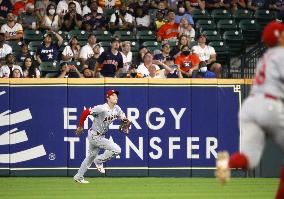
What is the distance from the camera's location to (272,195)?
16.1 metres

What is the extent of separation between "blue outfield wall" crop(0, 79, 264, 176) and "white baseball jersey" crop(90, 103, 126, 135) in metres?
1.52

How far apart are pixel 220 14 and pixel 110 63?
17.1 ft

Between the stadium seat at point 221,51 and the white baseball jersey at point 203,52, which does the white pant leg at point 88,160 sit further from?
the stadium seat at point 221,51

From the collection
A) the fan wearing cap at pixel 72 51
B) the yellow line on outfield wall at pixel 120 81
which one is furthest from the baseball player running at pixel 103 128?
the fan wearing cap at pixel 72 51

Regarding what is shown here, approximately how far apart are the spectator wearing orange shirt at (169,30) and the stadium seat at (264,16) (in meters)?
2.98

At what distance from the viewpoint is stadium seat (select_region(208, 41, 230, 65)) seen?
76.8 feet

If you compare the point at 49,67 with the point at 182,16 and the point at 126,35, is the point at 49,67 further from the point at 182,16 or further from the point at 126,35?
the point at 182,16

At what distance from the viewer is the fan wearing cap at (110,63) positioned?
21.0 metres

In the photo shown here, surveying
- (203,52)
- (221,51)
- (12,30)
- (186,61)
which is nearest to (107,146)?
(186,61)

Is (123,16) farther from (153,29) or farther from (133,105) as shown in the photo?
(133,105)

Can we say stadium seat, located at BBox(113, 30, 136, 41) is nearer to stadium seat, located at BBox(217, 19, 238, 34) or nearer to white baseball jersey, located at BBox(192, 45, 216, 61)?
white baseball jersey, located at BBox(192, 45, 216, 61)

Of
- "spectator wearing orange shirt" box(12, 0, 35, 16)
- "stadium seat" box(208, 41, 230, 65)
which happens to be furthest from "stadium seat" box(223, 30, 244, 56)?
"spectator wearing orange shirt" box(12, 0, 35, 16)

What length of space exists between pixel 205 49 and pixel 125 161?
3604 mm

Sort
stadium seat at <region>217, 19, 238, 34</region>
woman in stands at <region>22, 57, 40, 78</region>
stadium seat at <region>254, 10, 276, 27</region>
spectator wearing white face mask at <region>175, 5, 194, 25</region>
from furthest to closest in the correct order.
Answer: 1. stadium seat at <region>254, 10, 276, 27</region>
2. stadium seat at <region>217, 19, 238, 34</region>
3. spectator wearing white face mask at <region>175, 5, 194, 25</region>
4. woman in stands at <region>22, 57, 40, 78</region>
